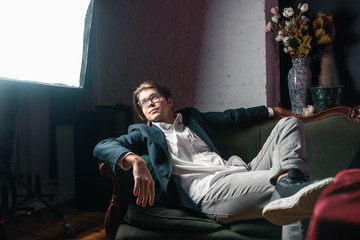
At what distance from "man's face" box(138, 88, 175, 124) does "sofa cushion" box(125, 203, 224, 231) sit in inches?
25.3

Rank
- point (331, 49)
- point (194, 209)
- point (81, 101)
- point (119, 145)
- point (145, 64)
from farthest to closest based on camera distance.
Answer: point (81, 101) → point (145, 64) → point (331, 49) → point (119, 145) → point (194, 209)

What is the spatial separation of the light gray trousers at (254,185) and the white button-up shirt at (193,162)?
0.07m

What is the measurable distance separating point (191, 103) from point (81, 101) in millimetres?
1378

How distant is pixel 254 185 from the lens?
1437mm

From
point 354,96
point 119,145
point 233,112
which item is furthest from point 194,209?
point 354,96

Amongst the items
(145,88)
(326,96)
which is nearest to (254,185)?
(145,88)

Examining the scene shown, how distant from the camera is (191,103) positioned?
9.52ft

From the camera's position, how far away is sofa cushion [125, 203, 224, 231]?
1.44m

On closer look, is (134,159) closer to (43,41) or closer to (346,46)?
(43,41)

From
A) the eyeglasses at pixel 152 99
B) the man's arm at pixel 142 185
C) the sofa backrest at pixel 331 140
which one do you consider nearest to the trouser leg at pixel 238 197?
the man's arm at pixel 142 185

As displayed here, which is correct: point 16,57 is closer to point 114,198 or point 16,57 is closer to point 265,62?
point 114,198

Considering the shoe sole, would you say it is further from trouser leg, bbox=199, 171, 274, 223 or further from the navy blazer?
the navy blazer

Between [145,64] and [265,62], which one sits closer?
[265,62]

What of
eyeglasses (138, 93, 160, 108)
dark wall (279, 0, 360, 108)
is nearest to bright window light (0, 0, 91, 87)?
eyeglasses (138, 93, 160, 108)
